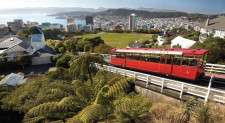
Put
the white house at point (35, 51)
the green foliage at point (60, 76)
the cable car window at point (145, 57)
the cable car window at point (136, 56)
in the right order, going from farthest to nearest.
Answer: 1. the white house at point (35, 51)
2. the green foliage at point (60, 76)
3. the cable car window at point (136, 56)
4. the cable car window at point (145, 57)

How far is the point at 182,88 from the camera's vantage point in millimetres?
8336

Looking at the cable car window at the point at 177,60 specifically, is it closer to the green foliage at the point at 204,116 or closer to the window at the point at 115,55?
the green foliage at the point at 204,116

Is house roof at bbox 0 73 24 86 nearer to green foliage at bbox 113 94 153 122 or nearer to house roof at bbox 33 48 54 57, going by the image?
house roof at bbox 33 48 54 57

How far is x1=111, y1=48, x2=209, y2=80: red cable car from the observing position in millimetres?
9773

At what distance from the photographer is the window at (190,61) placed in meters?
9.64

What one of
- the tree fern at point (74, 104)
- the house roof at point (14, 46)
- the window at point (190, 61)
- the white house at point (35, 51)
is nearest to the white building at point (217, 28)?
Answer: the window at point (190, 61)

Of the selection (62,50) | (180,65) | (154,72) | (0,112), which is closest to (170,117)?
(180,65)

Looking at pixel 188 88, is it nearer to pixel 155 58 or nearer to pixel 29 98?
pixel 155 58

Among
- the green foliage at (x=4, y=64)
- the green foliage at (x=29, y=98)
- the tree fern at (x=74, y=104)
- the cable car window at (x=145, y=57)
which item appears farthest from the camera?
the green foliage at (x=4, y=64)

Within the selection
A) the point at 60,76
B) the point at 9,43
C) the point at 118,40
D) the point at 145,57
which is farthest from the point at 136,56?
the point at 118,40

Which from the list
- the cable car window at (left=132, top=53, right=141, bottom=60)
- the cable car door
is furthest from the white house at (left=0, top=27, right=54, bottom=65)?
the cable car door

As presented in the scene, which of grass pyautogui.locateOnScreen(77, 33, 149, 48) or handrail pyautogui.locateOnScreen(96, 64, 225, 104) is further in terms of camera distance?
grass pyautogui.locateOnScreen(77, 33, 149, 48)

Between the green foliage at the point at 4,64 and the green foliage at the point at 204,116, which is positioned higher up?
the green foliage at the point at 204,116

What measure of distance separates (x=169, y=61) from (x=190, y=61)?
5.16ft
